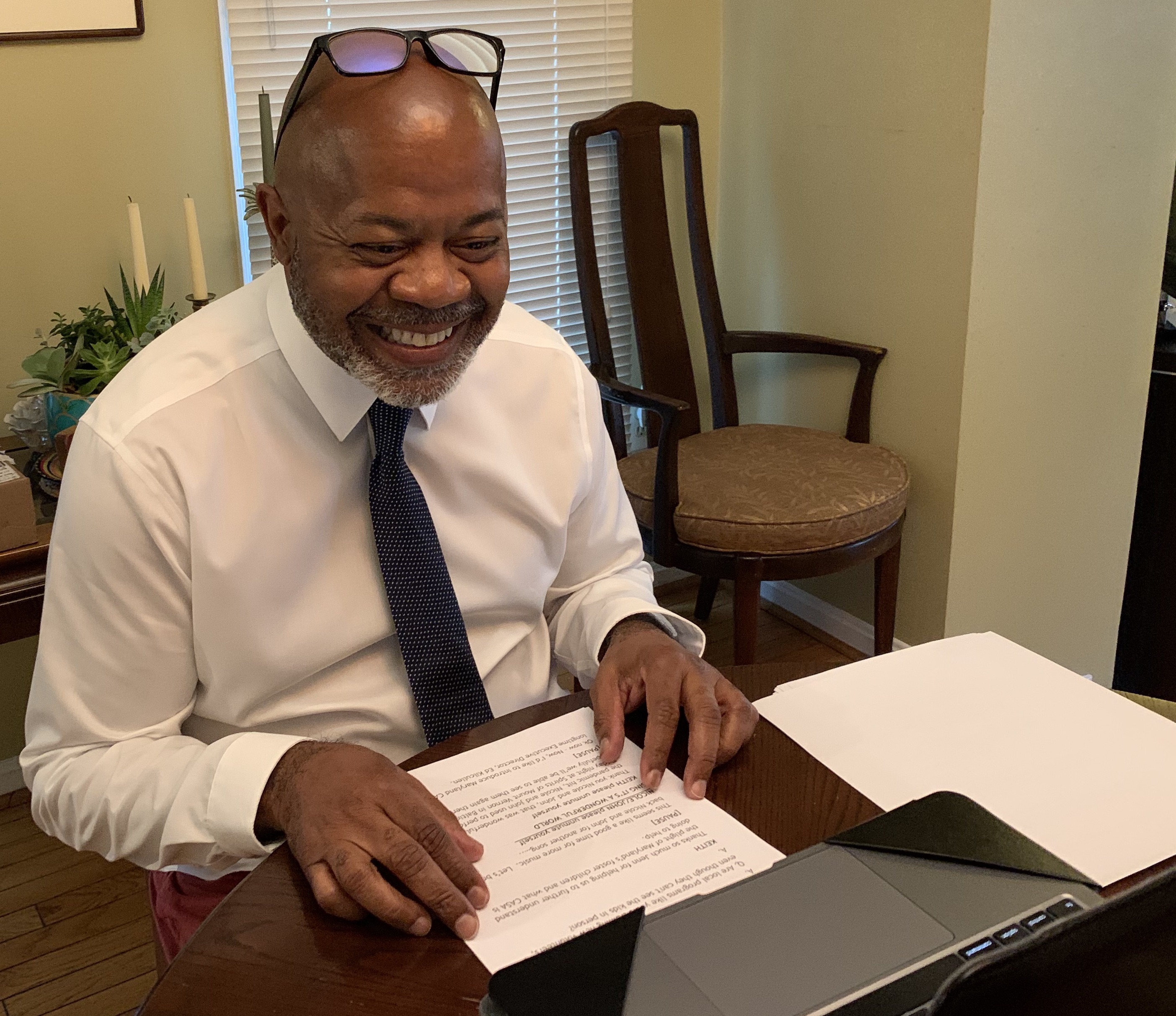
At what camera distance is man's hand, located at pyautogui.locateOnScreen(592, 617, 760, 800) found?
1068 mm

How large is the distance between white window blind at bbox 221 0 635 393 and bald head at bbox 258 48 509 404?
4.39ft

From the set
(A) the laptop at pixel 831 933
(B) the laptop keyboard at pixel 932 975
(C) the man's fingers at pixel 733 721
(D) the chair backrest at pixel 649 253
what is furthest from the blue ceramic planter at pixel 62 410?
(B) the laptop keyboard at pixel 932 975

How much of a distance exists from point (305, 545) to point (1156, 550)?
7.62 feet

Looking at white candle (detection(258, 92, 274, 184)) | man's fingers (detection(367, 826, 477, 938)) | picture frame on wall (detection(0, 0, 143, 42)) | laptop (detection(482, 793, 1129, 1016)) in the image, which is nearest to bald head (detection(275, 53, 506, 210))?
man's fingers (detection(367, 826, 477, 938))

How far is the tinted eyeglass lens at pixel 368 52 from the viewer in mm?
1128

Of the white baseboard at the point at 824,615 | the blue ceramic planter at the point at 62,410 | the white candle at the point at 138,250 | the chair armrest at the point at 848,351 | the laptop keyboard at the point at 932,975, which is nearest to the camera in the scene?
the laptop keyboard at the point at 932,975

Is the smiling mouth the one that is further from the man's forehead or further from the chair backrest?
the chair backrest

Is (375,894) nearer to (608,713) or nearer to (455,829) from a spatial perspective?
(455,829)

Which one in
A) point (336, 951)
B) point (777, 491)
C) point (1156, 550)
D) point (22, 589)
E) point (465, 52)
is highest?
point (465, 52)

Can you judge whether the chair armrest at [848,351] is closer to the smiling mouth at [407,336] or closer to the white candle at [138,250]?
the white candle at [138,250]

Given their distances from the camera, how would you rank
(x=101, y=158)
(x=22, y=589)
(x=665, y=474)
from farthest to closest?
(x=665, y=474) → (x=101, y=158) → (x=22, y=589)

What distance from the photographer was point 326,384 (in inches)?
48.7

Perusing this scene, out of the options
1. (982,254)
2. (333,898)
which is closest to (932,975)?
(333,898)

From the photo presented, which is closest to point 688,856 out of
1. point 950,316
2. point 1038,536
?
point 950,316
